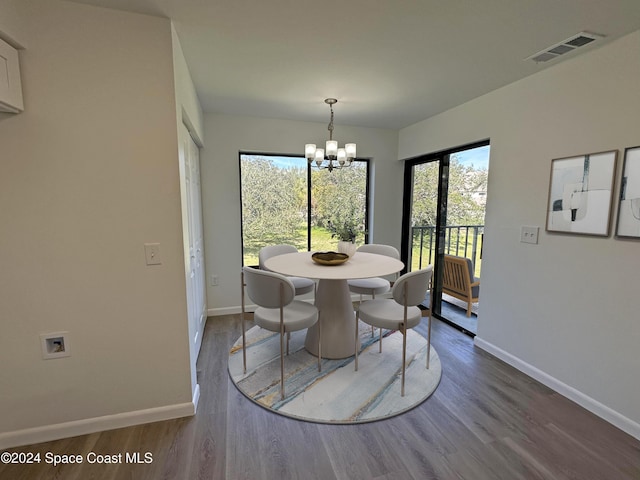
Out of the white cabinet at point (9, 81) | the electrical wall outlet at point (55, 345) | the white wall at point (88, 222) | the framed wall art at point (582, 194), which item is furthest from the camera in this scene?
the framed wall art at point (582, 194)

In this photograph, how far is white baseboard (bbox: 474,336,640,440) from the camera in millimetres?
1807

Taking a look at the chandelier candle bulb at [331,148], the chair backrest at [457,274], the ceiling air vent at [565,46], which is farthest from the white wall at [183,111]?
the chair backrest at [457,274]

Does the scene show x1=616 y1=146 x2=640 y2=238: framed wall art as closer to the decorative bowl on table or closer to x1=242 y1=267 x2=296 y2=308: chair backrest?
the decorative bowl on table

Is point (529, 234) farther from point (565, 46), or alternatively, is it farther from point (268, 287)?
point (268, 287)

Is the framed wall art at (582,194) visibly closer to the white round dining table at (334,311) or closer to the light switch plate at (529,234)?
the light switch plate at (529,234)

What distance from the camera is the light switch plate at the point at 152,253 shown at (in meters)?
1.74

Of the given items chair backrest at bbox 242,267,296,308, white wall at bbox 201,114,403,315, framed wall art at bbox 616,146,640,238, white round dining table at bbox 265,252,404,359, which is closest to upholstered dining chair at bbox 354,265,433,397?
white round dining table at bbox 265,252,404,359

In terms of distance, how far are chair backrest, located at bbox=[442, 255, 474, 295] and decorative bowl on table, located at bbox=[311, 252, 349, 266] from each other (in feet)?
5.03

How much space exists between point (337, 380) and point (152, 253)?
163 cm

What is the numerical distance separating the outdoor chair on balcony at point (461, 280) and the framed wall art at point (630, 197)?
5.09ft

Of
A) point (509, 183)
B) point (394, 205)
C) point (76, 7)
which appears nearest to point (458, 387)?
point (509, 183)

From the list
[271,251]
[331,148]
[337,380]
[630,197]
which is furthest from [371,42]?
[337,380]

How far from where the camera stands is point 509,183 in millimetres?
2539

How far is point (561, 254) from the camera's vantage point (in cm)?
216
